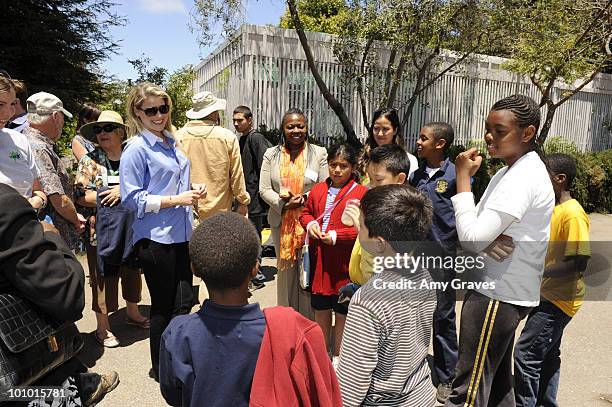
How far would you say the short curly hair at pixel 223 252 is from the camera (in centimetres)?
154

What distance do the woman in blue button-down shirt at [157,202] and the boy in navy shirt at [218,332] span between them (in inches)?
59.8

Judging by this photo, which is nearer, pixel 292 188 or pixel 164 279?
pixel 164 279

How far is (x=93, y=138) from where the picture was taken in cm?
417

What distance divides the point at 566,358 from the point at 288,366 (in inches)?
141

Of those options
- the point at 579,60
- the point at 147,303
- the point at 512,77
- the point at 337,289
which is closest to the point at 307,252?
the point at 337,289

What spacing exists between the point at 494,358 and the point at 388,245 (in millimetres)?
938

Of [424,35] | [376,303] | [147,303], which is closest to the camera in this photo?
[376,303]

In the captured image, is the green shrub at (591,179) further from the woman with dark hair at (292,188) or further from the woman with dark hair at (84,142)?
the woman with dark hair at (84,142)

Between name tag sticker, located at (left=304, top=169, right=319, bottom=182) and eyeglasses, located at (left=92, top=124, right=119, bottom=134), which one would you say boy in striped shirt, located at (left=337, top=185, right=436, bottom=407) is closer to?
name tag sticker, located at (left=304, top=169, right=319, bottom=182)

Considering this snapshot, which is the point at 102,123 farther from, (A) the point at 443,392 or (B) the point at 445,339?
(A) the point at 443,392

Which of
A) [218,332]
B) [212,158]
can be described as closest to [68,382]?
[218,332]

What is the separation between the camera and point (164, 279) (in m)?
3.05

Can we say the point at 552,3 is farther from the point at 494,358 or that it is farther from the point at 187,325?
the point at 187,325

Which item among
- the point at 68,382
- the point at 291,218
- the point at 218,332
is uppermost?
the point at 218,332
